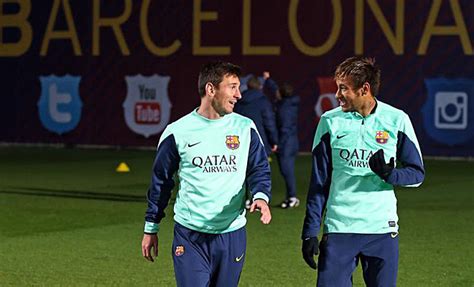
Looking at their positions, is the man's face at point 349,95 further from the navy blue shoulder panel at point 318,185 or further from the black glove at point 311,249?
the black glove at point 311,249

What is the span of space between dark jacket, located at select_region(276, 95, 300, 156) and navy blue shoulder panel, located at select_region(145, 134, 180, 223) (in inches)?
413

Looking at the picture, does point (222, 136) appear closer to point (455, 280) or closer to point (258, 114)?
point (455, 280)

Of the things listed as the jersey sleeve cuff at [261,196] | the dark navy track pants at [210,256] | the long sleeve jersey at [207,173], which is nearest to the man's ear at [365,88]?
the long sleeve jersey at [207,173]

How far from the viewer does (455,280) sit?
35.8 ft

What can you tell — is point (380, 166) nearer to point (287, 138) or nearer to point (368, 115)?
point (368, 115)

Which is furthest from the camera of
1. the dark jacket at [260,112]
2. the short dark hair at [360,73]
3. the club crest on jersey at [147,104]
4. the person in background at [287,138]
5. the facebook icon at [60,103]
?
the facebook icon at [60,103]

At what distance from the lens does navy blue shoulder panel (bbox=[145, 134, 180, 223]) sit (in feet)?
22.3

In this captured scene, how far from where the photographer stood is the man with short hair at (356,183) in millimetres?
6562

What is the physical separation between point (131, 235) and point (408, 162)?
25.8ft

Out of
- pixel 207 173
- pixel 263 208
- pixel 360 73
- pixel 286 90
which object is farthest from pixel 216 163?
pixel 286 90

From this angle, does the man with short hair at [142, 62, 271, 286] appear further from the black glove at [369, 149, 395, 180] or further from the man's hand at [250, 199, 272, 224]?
the black glove at [369, 149, 395, 180]

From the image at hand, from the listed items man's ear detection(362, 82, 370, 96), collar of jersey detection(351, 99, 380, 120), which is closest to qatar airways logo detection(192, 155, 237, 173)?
collar of jersey detection(351, 99, 380, 120)

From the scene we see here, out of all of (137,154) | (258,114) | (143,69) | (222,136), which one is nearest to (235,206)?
(222,136)

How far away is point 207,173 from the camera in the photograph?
674 centimetres
